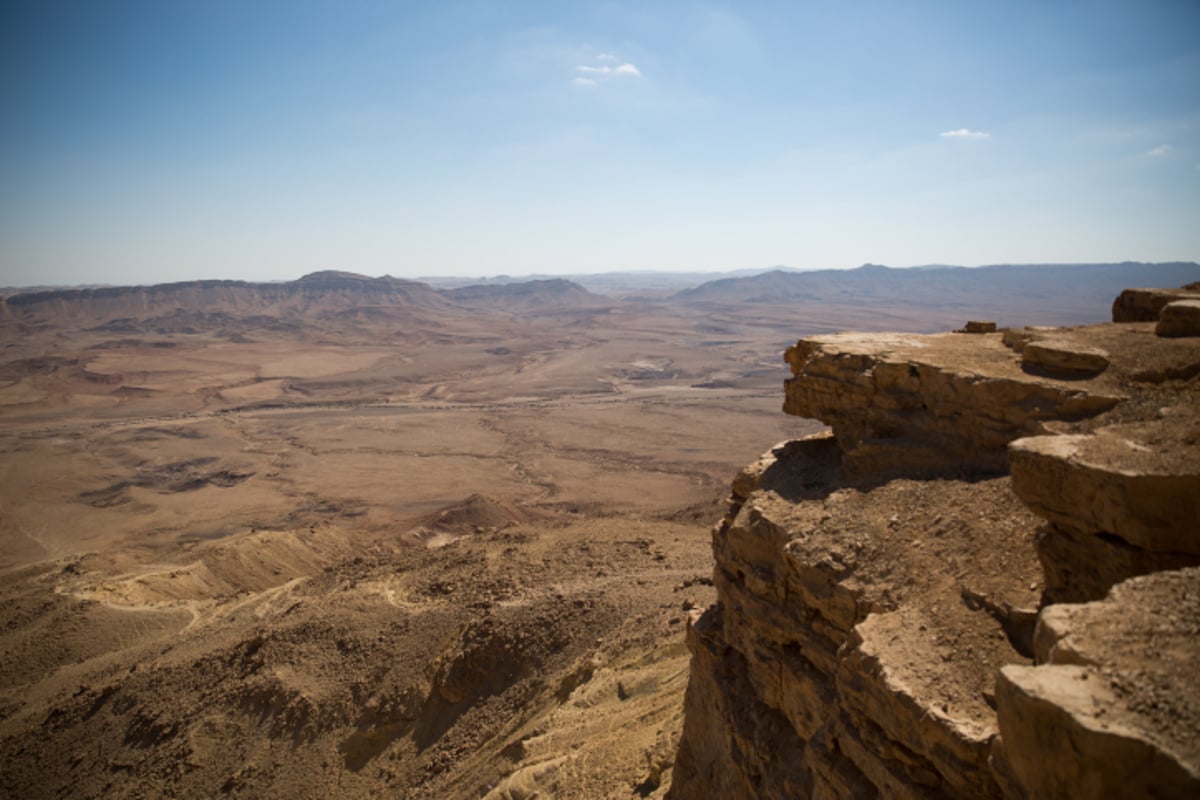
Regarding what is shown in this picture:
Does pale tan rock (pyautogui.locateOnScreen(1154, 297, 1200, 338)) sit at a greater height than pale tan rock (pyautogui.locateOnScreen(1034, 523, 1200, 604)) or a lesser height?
greater

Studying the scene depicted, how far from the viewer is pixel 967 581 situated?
7066 mm

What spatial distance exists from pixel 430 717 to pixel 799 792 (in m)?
11.0

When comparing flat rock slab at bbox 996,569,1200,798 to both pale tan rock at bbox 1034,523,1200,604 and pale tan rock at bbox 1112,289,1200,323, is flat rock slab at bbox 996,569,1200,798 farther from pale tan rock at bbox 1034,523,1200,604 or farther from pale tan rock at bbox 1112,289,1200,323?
pale tan rock at bbox 1112,289,1200,323

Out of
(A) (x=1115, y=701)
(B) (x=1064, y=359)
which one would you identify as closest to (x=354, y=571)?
(B) (x=1064, y=359)

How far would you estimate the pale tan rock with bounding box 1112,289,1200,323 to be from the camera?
11.6m

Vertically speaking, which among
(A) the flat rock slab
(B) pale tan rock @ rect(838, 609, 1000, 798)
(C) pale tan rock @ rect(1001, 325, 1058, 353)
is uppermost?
(C) pale tan rock @ rect(1001, 325, 1058, 353)

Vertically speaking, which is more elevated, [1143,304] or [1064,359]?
[1143,304]

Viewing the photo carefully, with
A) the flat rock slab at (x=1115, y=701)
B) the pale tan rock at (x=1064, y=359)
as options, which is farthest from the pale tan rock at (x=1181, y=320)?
the flat rock slab at (x=1115, y=701)

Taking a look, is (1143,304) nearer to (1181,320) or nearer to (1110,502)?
(1181,320)

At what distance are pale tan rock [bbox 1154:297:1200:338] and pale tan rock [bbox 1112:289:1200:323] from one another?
194cm

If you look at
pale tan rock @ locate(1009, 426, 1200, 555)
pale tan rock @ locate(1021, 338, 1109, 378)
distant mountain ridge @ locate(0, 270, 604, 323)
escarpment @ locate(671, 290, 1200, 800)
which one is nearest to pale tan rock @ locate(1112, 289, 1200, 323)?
escarpment @ locate(671, 290, 1200, 800)

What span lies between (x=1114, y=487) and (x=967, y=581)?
1812 mm

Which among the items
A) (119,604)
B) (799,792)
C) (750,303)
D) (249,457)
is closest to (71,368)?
(249,457)

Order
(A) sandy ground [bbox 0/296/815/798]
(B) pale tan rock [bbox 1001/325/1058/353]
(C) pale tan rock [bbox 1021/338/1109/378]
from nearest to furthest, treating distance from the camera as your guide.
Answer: (C) pale tan rock [bbox 1021/338/1109/378] < (B) pale tan rock [bbox 1001/325/1058/353] < (A) sandy ground [bbox 0/296/815/798]
